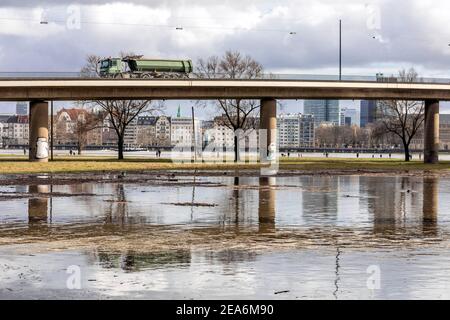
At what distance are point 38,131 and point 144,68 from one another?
15301 millimetres

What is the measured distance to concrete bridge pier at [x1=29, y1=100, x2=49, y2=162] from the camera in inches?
3469

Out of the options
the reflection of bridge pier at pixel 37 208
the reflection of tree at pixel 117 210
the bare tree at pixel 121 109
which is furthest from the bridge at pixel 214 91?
the reflection of tree at pixel 117 210

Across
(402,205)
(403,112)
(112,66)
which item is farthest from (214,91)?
(402,205)

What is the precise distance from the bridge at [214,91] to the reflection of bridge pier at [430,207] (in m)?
40.0

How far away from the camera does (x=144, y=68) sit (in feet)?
318

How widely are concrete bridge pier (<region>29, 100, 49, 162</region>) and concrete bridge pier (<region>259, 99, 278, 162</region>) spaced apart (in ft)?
75.5

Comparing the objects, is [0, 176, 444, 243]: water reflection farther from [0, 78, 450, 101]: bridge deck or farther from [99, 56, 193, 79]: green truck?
[99, 56, 193, 79]: green truck

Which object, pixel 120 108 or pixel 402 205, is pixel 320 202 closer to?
pixel 402 205

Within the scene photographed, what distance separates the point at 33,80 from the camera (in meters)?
85.8

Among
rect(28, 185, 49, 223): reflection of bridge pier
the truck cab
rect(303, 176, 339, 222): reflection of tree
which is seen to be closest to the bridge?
the truck cab

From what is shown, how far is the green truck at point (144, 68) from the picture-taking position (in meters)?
94.5
